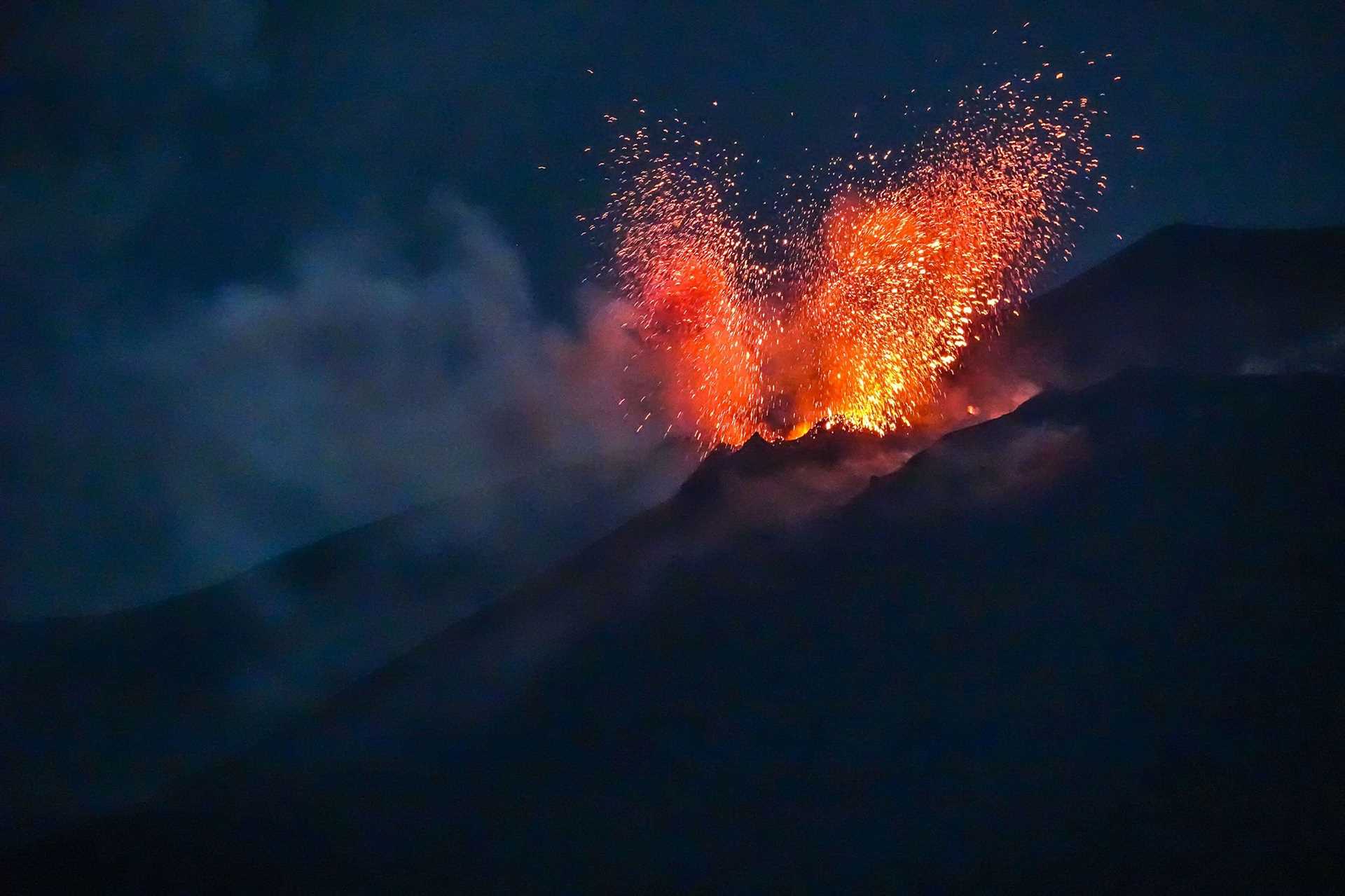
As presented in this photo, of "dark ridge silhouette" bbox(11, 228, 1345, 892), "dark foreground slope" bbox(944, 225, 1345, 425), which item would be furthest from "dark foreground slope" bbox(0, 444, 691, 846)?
"dark foreground slope" bbox(944, 225, 1345, 425)

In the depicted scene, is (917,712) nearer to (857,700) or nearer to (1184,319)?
(857,700)

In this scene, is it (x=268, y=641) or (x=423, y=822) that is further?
(x=268, y=641)

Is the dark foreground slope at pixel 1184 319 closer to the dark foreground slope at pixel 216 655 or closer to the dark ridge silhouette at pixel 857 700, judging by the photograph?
the dark ridge silhouette at pixel 857 700

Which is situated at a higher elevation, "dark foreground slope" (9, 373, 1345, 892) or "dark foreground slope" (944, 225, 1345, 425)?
"dark foreground slope" (944, 225, 1345, 425)

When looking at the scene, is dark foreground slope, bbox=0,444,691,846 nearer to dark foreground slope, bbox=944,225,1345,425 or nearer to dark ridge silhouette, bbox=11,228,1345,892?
dark ridge silhouette, bbox=11,228,1345,892

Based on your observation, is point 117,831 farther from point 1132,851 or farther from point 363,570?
point 363,570

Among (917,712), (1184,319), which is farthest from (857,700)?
(1184,319)

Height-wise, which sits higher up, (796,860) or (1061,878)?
(796,860)

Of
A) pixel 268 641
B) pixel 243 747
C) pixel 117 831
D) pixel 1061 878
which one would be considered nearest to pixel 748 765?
pixel 1061 878
